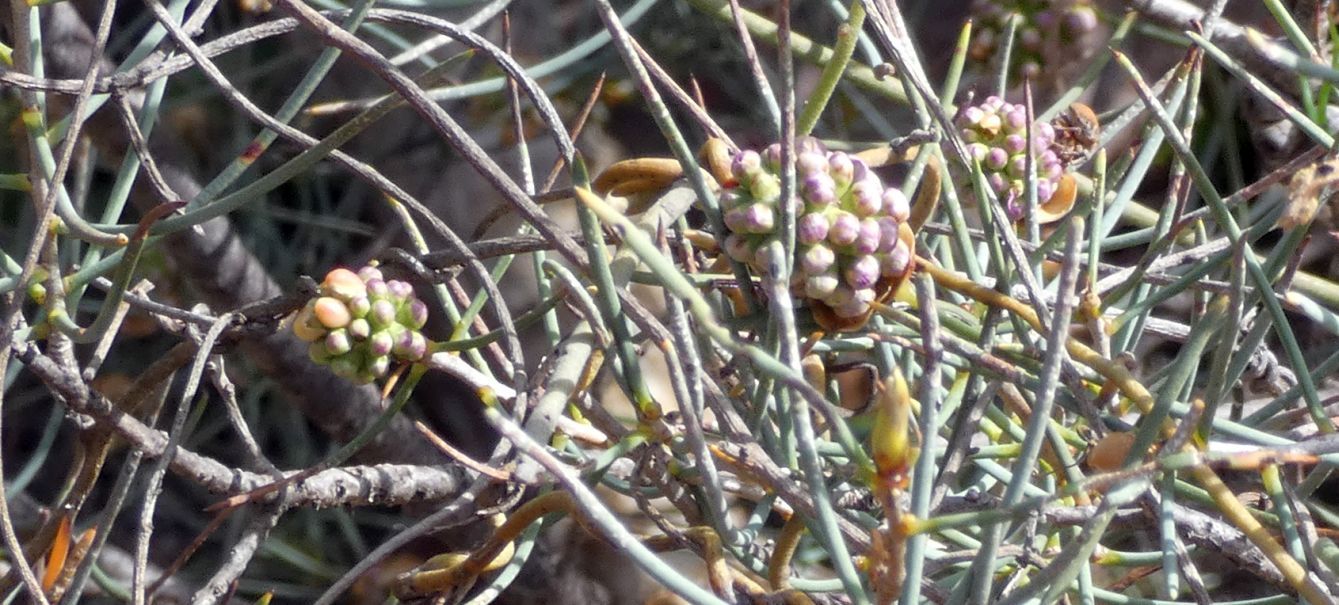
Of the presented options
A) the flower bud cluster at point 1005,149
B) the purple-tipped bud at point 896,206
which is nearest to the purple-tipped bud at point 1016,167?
the flower bud cluster at point 1005,149

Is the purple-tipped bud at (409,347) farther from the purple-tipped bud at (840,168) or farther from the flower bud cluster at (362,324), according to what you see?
the purple-tipped bud at (840,168)

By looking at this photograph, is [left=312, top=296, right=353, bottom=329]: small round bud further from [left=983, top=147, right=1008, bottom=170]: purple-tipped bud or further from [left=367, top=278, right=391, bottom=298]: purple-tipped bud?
[left=983, top=147, right=1008, bottom=170]: purple-tipped bud

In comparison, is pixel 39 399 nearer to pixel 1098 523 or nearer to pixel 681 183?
pixel 681 183

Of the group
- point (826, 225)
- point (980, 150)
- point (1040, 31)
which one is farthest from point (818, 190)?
point (1040, 31)

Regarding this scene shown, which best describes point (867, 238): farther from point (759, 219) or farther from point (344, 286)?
point (344, 286)

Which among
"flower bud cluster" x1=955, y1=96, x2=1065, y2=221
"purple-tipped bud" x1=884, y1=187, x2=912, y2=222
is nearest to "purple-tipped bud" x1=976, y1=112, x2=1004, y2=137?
"flower bud cluster" x1=955, y1=96, x2=1065, y2=221

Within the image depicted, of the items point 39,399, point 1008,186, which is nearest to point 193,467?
point 1008,186

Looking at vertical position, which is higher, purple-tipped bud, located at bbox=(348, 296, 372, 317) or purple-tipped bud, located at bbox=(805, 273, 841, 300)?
purple-tipped bud, located at bbox=(348, 296, 372, 317)
